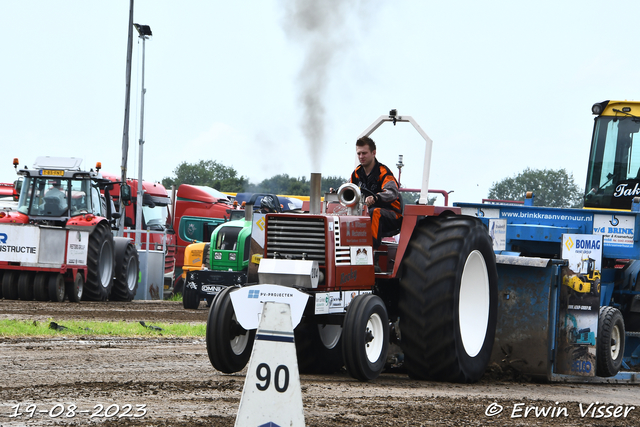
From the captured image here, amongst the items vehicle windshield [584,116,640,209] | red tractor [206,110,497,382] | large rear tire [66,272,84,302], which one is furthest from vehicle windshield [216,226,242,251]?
red tractor [206,110,497,382]

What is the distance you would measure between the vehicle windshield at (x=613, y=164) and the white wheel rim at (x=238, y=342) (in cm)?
674

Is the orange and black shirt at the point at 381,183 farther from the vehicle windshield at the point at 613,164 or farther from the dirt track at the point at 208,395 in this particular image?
the vehicle windshield at the point at 613,164

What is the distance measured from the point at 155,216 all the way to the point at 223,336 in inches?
880

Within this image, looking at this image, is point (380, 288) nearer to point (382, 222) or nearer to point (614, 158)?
point (382, 222)

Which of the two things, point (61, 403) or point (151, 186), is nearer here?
point (61, 403)

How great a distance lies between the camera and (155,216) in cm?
2881

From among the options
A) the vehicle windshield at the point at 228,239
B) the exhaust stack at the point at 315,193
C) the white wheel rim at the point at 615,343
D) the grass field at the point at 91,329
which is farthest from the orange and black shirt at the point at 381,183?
the vehicle windshield at the point at 228,239

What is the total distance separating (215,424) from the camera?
516 centimetres

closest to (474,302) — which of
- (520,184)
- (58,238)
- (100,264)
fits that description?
(58,238)

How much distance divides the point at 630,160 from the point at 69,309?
30.2 feet

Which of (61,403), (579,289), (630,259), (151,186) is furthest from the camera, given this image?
(151,186)

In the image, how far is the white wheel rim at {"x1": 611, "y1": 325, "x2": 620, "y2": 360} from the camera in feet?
29.5

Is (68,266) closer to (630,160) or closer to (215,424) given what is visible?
(630,160)

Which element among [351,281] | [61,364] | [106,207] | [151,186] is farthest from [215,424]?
[151,186]
